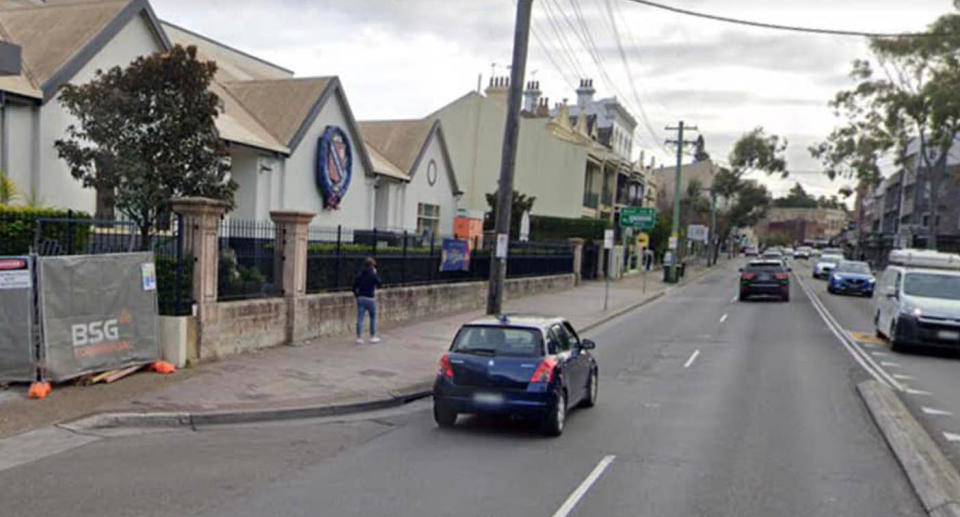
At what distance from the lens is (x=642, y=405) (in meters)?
11.0

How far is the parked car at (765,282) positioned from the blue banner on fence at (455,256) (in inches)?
551

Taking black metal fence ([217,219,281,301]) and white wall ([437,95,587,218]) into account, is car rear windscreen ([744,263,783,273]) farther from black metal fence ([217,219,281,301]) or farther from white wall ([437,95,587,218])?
black metal fence ([217,219,281,301])

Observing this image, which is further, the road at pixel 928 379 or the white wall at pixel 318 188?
the white wall at pixel 318 188

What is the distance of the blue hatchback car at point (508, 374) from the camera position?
346 inches

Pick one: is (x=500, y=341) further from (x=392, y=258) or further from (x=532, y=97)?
(x=532, y=97)

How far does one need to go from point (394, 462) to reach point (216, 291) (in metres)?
6.08

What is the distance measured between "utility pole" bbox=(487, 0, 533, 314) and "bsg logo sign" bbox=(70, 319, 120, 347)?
7.85m

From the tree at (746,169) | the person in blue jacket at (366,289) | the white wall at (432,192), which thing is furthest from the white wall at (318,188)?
the tree at (746,169)

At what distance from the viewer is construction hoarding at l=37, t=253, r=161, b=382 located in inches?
395

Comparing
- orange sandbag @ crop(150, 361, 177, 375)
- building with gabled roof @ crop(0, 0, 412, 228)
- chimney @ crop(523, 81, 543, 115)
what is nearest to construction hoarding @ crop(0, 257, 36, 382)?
orange sandbag @ crop(150, 361, 177, 375)

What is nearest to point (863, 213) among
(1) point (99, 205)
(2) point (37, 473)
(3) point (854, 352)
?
(3) point (854, 352)

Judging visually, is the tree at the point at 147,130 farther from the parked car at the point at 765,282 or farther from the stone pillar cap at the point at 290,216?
the parked car at the point at 765,282

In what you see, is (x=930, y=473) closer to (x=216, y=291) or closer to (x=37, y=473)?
(x=37, y=473)

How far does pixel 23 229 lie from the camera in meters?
10.9
